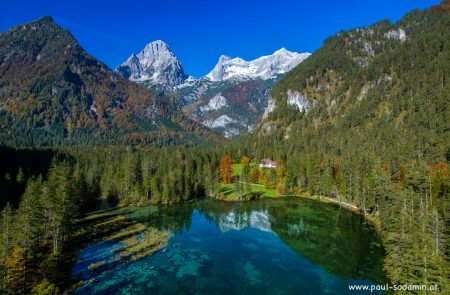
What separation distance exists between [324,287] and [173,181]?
311 feet

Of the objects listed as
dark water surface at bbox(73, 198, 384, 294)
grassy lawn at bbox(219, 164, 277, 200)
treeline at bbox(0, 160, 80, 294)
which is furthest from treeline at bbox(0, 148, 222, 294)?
grassy lawn at bbox(219, 164, 277, 200)

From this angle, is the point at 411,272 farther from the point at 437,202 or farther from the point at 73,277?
the point at 73,277

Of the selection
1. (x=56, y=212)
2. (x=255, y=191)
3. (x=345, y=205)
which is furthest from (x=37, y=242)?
(x=255, y=191)

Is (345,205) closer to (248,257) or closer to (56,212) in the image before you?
(248,257)

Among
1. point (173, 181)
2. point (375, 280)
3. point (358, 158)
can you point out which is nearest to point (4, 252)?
point (375, 280)

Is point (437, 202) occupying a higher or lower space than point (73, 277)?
higher

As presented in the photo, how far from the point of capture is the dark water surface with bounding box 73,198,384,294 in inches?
2400

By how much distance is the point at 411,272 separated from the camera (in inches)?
1750

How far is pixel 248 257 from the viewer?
3059 inches

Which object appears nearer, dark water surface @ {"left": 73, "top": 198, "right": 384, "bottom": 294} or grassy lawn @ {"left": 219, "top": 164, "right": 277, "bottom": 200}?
dark water surface @ {"left": 73, "top": 198, "right": 384, "bottom": 294}

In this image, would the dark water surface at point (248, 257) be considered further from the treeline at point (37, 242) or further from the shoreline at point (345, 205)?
the treeline at point (37, 242)

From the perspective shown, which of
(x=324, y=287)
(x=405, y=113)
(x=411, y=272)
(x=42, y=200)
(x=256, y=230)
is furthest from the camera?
(x=405, y=113)

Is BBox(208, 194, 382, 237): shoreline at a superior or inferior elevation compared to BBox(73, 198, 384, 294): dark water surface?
superior

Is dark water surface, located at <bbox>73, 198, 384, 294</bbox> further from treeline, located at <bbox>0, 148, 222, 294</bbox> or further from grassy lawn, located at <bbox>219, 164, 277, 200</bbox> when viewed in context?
grassy lawn, located at <bbox>219, 164, 277, 200</bbox>
